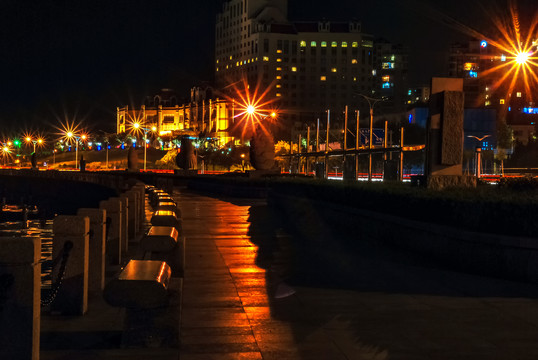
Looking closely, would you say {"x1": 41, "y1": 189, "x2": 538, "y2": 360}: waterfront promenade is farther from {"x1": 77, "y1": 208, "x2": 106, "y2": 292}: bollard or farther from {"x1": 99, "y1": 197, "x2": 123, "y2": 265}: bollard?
{"x1": 99, "y1": 197, "x2": 123, "y2": 265}: bollard

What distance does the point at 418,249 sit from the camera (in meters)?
13.7

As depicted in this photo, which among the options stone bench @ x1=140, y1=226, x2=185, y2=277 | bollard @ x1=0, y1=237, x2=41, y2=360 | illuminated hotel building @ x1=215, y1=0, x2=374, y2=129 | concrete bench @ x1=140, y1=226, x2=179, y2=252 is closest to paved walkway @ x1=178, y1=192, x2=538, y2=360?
stone bench @ x1=140, y1=226, x2=185, y2=277

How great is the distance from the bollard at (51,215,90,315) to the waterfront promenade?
0.80 ft

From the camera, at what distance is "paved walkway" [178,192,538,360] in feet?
22.6

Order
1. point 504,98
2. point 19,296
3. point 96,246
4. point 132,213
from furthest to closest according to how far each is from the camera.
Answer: point 504,98 < point 132,213 < point 96,246 < point 19,296

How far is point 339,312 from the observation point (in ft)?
28.3

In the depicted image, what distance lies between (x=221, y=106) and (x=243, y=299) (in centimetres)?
18384

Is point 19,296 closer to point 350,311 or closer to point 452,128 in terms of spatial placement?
point 350,311

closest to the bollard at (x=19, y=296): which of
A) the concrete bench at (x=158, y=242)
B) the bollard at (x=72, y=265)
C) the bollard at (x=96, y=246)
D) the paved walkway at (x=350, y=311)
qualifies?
the paved walkway at (x=350, y=311)

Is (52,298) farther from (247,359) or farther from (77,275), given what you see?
(247,359)

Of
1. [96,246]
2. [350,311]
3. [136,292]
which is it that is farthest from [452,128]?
[136,292]

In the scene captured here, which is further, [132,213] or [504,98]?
[504,98]

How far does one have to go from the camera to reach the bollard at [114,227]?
1190 centimetres

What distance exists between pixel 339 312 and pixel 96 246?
11.3 ft
